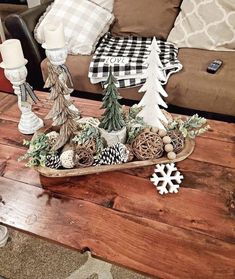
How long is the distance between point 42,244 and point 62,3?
1493 mm

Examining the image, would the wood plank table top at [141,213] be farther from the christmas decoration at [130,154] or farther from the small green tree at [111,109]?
the small green tree at [111,109]

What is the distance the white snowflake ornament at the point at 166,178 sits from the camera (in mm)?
950

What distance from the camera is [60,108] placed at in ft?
3.31

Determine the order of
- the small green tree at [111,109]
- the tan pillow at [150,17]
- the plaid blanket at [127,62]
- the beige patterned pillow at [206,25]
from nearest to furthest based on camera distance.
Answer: the small green tree at [111,109]
the plaid blanket at [127,62]
the beige patterned pillow at [206,25]
the tan pillow at [150,17]

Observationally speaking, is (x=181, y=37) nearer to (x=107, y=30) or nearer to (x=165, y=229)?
(x=107, y=30)

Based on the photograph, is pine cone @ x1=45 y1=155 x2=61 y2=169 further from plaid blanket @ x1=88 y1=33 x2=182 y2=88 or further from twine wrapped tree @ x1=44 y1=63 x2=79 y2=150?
plaid blanket @ x1=88 y1=33 x2=182 y2=88

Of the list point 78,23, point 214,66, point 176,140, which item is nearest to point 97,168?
point 176,140

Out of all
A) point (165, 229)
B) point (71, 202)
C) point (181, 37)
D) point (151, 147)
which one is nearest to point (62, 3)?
point (181, 37)

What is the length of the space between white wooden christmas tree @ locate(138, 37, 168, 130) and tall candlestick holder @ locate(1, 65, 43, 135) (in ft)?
1.42

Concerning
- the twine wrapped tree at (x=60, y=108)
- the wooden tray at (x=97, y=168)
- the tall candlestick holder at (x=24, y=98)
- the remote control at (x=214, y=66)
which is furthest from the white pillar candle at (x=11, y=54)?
the remote control at (x=214, y=66)

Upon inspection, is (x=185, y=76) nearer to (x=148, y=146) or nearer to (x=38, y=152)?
(x=148, y=146)

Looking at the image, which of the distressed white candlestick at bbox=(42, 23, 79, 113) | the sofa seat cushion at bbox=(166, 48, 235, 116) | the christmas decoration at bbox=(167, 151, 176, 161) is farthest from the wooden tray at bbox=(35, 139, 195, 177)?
the sofa seat cushion at bbox=(166, 48, 235, 116)

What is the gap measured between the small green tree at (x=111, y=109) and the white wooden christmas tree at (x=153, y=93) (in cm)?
12

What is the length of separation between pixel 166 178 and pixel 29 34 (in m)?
1.40
